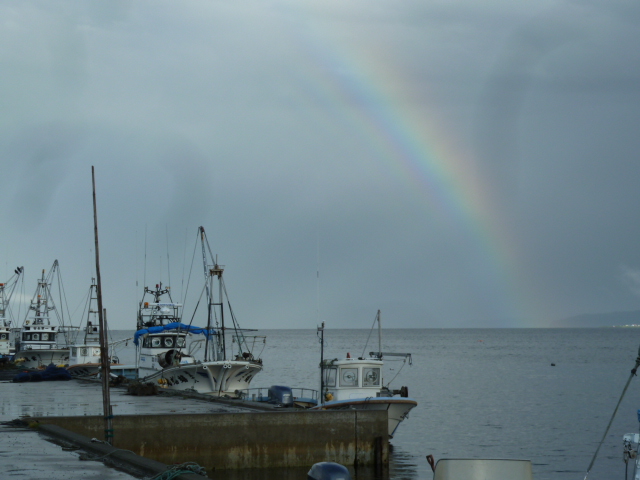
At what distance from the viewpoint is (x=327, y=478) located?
1252 cm

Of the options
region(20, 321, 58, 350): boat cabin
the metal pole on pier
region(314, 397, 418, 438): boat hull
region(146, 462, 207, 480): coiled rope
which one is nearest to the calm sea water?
region(314, 397, 418, 438): boat hull

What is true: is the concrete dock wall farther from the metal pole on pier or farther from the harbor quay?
the metal pole on pier

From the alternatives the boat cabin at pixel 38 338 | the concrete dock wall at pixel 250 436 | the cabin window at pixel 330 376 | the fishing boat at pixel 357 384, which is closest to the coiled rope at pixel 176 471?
the concrete dock wall at pixel 250 436

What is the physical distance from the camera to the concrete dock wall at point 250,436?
2192cm

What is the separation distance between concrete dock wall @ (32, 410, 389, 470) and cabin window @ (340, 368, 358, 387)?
10.2m

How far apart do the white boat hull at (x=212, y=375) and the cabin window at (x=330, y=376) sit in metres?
7.38

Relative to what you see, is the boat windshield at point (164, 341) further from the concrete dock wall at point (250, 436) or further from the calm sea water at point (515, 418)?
the concrete dock wall at point (250, 436)

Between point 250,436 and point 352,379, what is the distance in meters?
12.6

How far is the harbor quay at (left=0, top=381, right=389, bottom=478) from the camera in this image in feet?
71.7

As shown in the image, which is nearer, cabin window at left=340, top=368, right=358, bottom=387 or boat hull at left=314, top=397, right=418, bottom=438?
boat hull at left=314, top=397, right=418, bottom=438

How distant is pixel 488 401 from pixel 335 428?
146ft

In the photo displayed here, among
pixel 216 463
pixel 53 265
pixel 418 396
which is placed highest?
pixel 53 265

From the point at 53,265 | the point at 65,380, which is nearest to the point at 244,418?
the point at 65,380

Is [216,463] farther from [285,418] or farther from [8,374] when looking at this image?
[8,374]
